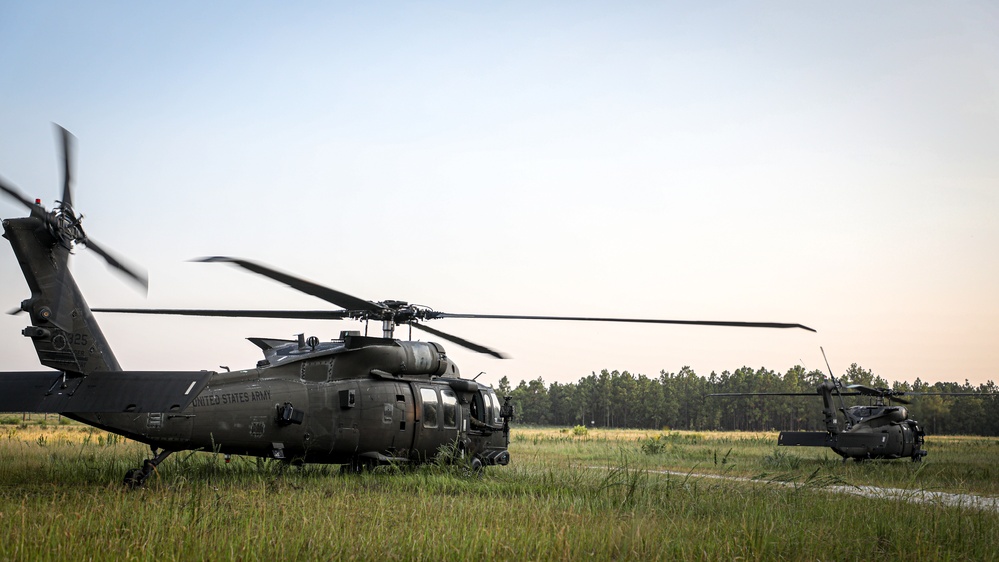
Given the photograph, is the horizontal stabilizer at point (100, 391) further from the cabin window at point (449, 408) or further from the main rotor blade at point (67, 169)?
the cabin window at point (449, 408)

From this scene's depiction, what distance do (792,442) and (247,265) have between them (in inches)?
790

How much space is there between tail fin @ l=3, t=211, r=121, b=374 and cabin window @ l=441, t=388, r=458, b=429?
7.03m

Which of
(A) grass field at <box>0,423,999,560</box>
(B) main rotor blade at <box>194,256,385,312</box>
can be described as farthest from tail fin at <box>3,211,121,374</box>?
(B) main rotor blade at <box>194,256,385,312</box>

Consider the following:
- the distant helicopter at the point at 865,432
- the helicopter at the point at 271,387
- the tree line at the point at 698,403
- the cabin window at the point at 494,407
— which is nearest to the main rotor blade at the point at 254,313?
the helicopter at the point at 271,387

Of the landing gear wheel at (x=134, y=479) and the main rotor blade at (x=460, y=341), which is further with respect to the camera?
the main rotor blade at (x=460, y=341)

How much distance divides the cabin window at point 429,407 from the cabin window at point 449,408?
0.28 meters

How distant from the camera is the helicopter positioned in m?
11.4

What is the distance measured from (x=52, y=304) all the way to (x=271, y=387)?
12.6 feet

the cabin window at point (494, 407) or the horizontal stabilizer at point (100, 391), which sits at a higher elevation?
the horizontal stabilizer at point (100, 391)

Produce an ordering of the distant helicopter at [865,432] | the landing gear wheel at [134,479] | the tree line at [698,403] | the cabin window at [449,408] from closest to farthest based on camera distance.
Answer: the landing gear wheel at [134,479]
the cabin window at [449,408]
the distant helicopter at [865,432]
the tree line at [698,403]

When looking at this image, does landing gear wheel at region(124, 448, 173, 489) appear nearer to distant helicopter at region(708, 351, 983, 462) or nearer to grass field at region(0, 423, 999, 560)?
grass field at region(0, 423, 999, 560)

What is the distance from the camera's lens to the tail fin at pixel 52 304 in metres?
11.1

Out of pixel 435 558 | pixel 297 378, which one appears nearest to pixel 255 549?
pixel 435 558

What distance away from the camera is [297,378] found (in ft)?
47.8
